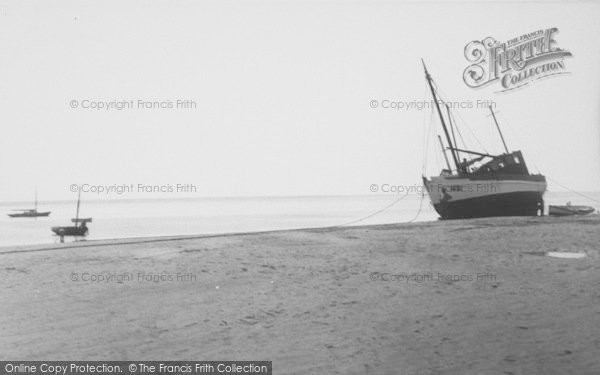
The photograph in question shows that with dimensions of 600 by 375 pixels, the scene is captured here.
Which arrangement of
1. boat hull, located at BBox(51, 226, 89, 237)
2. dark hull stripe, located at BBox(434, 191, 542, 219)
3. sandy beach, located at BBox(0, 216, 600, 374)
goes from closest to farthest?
sandy beach, located at BBox(0, 216, 600, 374)
dark hull stripe, located at BBox(434, 191, 542, 219)
boat hull, located at BBox(51, 226, 89, 237)

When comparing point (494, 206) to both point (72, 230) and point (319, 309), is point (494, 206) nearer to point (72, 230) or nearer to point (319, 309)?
point (319, 309)

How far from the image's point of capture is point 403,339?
472 cm

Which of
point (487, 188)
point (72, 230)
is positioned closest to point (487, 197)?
point (487, 188)

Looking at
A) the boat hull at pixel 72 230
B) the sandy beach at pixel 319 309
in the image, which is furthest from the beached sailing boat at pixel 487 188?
the boat hull at pixel 72 230

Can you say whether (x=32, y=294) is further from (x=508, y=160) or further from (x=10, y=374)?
(x=508, y=160)

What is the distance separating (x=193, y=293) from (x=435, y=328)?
3.43 metres

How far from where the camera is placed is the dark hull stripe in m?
23.1

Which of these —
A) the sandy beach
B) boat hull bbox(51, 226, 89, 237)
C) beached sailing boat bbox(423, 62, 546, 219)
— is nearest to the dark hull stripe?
beached sailing boat bbox(423, 62, 546, 219)

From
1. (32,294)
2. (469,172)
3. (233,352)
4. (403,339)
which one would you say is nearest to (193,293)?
(233,352)

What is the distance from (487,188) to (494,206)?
1080 mm

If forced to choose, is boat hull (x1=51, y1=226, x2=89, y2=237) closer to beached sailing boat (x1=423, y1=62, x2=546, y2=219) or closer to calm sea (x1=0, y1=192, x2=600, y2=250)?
calm sea (x1=0, y1=192, x2=600, y2=250)

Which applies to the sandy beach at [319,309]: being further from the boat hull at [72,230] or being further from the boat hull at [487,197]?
the boat hull at [72,230]

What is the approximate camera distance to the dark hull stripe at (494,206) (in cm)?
2308

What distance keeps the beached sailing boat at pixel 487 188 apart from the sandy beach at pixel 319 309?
49.0 feet
